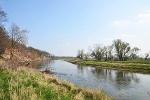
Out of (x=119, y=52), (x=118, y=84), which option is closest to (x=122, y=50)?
(x=119, y=52)

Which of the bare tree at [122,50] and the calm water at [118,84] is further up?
the bare tree at [122,50]

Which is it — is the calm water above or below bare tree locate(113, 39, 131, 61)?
below

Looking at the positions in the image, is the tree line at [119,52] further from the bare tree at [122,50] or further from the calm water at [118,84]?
the calm water at [118,84]

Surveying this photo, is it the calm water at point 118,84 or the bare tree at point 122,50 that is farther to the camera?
the bare tree at point 122,50

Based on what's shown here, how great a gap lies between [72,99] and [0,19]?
124 ft

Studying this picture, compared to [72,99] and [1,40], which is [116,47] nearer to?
[1,40]

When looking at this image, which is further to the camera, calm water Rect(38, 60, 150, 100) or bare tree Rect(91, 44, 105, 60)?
bare tree Rect(91, 44, 105, 60)

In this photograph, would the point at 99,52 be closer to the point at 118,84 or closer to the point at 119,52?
the point at 119,52

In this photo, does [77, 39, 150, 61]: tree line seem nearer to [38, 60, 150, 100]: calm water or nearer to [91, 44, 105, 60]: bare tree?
[91, 44, 105, 60]: bare tree

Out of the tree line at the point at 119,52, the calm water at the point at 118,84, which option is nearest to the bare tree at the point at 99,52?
the tree line at the point at 119,52

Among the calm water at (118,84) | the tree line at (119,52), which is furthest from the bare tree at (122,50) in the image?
the calm water at (118,84)

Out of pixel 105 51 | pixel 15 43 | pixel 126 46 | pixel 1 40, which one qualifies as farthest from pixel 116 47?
pixel 1 40

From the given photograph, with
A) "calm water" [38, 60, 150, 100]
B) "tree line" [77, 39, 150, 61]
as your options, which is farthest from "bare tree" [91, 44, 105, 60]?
"calm water" [38, 60, 150, 100]

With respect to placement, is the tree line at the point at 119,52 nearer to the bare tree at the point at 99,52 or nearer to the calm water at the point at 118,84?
the bare tree at the point at 99,52
